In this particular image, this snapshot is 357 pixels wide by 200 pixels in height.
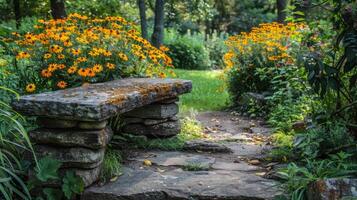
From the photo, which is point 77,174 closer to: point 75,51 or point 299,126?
point 75,51

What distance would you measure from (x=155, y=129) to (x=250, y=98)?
283 centimetres

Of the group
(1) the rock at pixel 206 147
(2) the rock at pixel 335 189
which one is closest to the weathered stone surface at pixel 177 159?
(1) the rock at pixel 206 147

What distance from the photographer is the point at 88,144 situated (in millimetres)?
3654

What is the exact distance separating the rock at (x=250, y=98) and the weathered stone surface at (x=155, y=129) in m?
2.55

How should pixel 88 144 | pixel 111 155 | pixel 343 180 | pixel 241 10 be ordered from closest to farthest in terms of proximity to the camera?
pixel 343 180, pixel 88 144, pixel 111 155, pixel 241 10

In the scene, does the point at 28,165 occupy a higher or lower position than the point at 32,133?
lower

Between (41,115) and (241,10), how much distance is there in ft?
95.0

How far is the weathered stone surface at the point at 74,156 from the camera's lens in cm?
365

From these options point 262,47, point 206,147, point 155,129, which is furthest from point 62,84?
point 262,47

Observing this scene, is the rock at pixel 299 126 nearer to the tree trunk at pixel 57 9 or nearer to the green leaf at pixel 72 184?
the green leaf at pixel 72 184

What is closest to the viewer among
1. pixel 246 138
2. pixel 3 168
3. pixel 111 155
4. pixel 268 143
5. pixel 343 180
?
pixel 343 180

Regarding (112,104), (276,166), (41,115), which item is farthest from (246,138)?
(41,115)

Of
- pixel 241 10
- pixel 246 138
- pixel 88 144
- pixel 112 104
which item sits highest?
pixel 241 10

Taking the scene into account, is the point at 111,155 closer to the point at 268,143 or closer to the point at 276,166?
the point at 276,166
